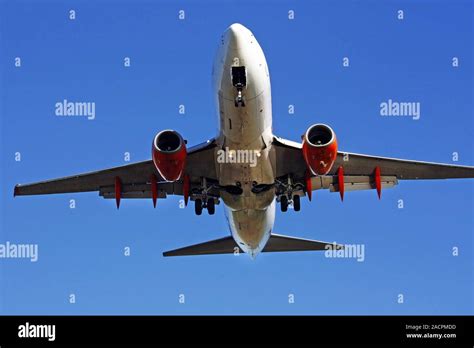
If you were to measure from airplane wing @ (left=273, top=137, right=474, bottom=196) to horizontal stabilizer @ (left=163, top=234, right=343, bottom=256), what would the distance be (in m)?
4.19

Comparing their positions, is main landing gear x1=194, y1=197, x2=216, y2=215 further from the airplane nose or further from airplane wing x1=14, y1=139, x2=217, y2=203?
the airplane nose

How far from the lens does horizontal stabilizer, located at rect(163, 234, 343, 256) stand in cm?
3634

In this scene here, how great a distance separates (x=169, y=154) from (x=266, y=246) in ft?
36.2

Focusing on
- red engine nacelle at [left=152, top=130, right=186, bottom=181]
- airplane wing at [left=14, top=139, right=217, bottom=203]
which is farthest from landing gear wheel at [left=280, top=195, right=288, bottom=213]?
red engine nacelle at [left=152, top=130, right=186, bottom=181]

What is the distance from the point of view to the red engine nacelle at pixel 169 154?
2831 cm

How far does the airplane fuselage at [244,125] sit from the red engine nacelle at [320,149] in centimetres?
150

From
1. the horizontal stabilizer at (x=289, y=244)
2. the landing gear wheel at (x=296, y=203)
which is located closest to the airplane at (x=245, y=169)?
the landing gear wheel at (x=296, y=203)

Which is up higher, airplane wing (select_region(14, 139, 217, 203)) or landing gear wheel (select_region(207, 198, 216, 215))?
airplane wing (select_region(14, 139, 217, 203))

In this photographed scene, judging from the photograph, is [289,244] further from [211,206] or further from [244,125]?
[244,125]

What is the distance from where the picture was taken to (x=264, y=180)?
29969 millimetres

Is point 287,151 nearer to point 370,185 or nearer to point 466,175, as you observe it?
point 370,185

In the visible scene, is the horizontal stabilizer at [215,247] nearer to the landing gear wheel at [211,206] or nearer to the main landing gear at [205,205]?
the main landing gear at [205,205]

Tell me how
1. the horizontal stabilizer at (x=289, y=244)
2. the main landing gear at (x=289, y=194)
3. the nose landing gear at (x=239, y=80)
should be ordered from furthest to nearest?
the horizontal stabilizer at (x=289, y=244)
the main landing gear at (x=289, y=194)
the nose landing gear at (x=239, y=80)
